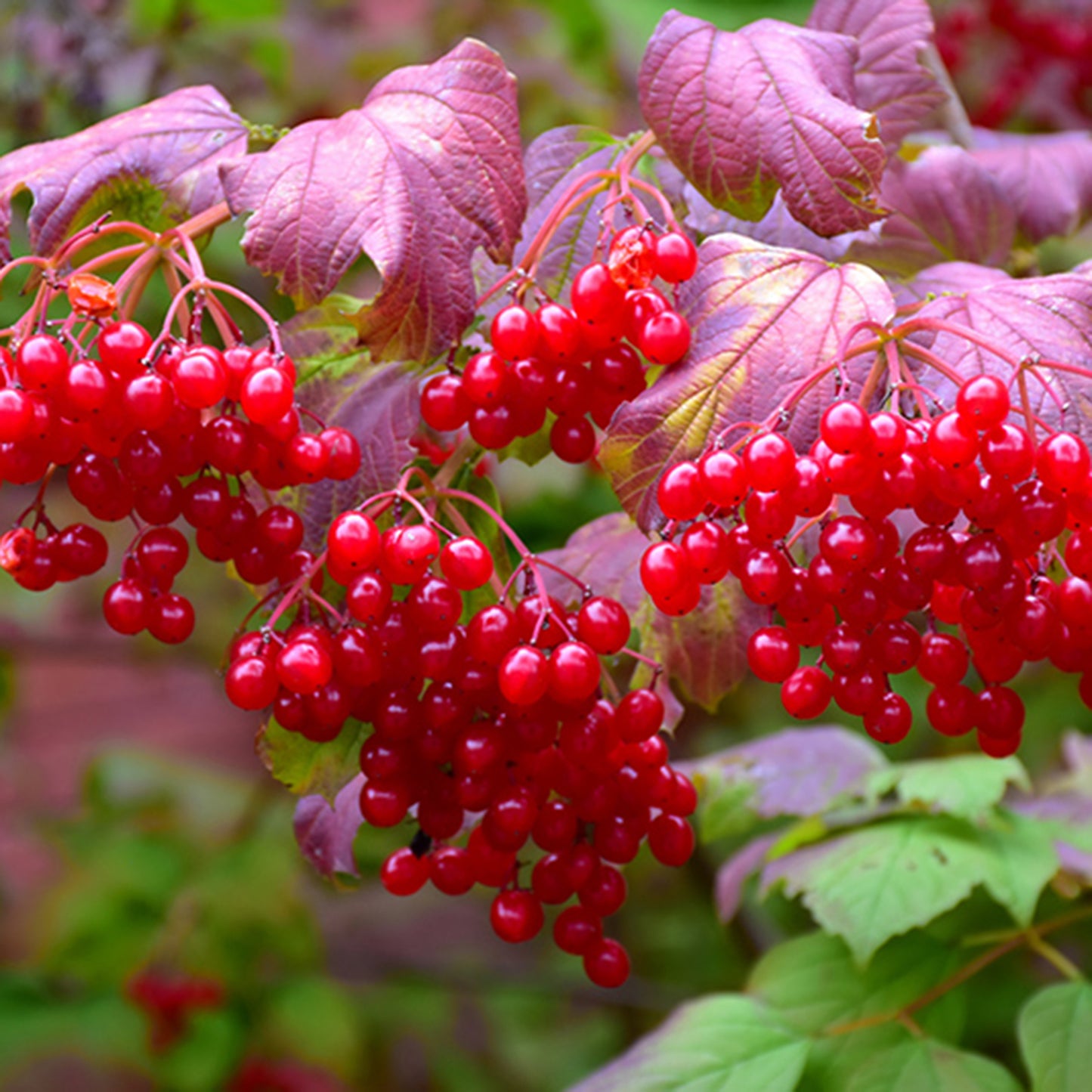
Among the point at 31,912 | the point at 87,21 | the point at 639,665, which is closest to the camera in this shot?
the point at 639,665

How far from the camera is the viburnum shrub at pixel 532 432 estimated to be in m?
0.69

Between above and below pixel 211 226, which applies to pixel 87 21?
below

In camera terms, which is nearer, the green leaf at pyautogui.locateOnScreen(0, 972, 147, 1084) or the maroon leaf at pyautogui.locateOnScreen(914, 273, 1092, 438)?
the maroon leaf at pyautogui.locateOnScreen(914, 273, 1092, 438)

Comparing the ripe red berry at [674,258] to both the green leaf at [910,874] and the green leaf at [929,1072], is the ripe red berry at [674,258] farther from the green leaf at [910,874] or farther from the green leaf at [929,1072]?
the green leaf at [929,1072]

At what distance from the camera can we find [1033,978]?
6.49ft

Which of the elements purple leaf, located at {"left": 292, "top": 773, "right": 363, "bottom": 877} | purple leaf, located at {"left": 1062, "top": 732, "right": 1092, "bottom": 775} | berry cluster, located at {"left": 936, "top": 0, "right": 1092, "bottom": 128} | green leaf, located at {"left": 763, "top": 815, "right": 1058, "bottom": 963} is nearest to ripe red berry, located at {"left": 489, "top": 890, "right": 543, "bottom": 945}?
purple leaf, located at {"left": 292, "top": 773, "right": 363, "bottom": 877}

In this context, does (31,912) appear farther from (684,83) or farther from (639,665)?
(684,83)

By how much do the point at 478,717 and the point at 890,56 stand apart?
69cm

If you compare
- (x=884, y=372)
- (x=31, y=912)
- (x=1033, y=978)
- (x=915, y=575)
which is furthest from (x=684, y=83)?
(x=31, y=912)

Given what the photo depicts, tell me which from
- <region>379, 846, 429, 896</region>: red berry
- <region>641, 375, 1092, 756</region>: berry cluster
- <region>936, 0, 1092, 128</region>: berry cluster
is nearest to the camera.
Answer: <region>641, 375, 1092, 756</region>: berry cluster

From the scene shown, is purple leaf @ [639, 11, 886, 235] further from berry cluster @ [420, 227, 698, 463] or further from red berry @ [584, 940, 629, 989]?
red berry @ [584, 940, 629, 989]

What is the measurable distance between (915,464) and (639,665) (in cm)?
33

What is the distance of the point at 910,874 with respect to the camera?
1103 millimetres

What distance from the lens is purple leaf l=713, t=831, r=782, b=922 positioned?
1.26 meters
